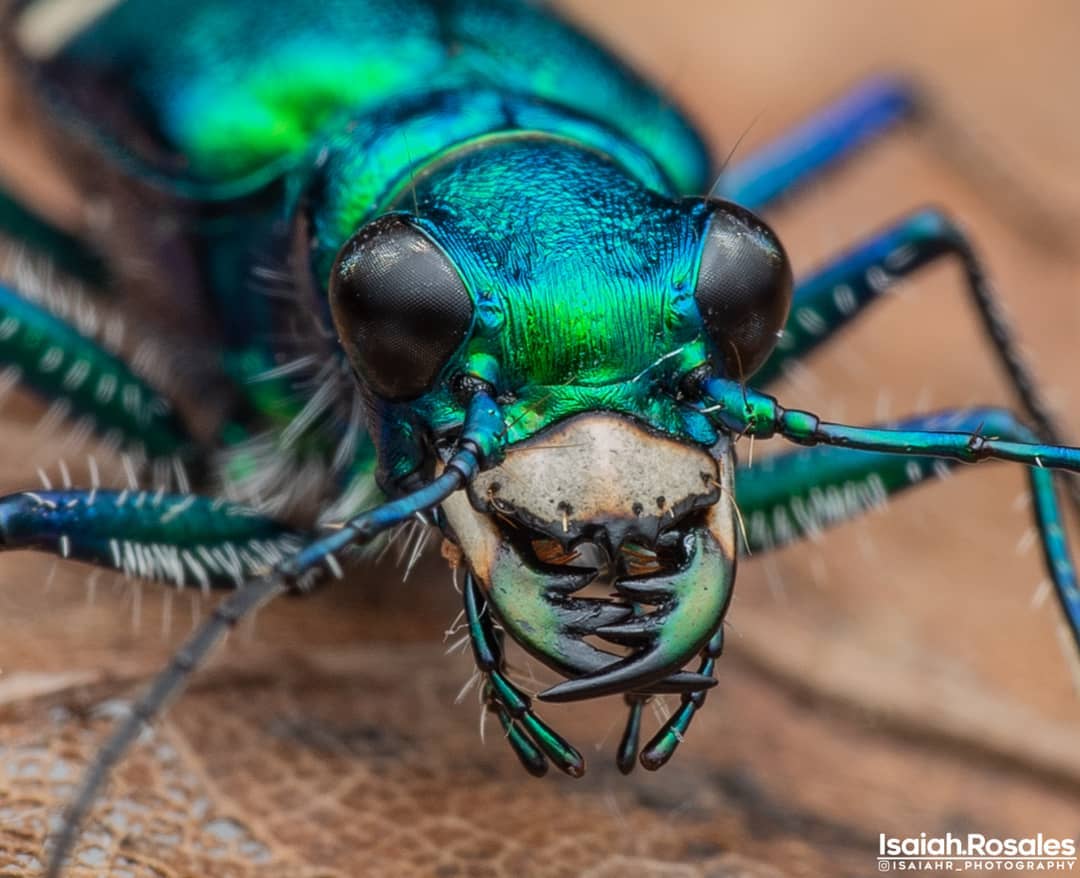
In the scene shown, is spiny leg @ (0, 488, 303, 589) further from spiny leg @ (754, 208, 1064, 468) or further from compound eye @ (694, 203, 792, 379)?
spiny leg @ (754, 208, 1064, 468)

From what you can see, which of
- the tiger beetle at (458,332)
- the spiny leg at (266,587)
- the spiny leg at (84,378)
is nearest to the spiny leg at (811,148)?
the tiger beetle at (458,332)

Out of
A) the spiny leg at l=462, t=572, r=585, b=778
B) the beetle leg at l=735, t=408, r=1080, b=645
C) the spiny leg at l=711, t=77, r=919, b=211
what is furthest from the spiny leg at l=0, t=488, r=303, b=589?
the spiny leg at l=711, t=77, r=919, b=211

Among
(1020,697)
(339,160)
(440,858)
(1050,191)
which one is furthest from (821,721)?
(1050,191)

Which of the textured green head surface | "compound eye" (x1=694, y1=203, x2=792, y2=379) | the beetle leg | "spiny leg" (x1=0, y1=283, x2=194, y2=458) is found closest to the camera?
the textured green head surface

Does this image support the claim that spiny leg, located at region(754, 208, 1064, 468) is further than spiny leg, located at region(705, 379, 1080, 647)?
Yes

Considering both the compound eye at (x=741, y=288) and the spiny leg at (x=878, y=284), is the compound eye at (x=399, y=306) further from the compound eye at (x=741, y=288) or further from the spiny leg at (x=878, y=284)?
the spiny leg at (x=878, y=284)

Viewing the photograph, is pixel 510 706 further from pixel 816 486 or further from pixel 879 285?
pixel 879 285

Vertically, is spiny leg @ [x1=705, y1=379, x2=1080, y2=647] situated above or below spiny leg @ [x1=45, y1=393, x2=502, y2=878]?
above

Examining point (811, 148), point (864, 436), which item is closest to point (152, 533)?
point (864, 436)
